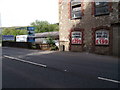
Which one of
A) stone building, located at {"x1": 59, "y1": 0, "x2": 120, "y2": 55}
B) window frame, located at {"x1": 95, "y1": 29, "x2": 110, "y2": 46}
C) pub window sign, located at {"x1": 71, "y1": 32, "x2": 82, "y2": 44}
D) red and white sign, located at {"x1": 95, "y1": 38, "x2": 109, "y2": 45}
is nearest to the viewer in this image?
stone building, located at {"x1": 59, "y1": 0, "x2": 120, "y2": 55}

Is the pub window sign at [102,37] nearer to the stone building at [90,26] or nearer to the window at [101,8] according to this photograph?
the stone building at [90,26]

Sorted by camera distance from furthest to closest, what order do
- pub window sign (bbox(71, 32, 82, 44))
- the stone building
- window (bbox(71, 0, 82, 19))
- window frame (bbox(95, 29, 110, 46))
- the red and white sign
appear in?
window (bbox(71, 0, 82, 19)), pub window sign (bbox(71, 32, 82, 44)), the red and white sign, window frame (bbox(95, 29, 110, 46)), the stone building

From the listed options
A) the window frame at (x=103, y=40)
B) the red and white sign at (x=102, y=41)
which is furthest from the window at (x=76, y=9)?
the red and white sign at (x=102, y=41)

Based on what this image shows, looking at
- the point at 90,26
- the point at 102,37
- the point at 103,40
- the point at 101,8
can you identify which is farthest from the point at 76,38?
the point at 101,8

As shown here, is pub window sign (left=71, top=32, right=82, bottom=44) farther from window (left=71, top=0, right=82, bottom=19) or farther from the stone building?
window (left=71, top=0, right=82, bottom=19)

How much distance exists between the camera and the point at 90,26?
61.8 ft

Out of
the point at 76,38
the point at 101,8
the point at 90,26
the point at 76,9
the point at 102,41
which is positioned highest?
the point at 76,9

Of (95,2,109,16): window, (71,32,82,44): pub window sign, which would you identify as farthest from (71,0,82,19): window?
(95,2,109,16): window

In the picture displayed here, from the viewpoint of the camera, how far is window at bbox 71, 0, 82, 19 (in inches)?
803

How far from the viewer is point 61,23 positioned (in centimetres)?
2248

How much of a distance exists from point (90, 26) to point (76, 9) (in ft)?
11.6

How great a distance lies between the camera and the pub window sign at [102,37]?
1735cm

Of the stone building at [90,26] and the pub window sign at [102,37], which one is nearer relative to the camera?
the stone building at [90,26]

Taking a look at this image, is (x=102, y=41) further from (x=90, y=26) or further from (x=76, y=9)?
(x=76, y=9)
